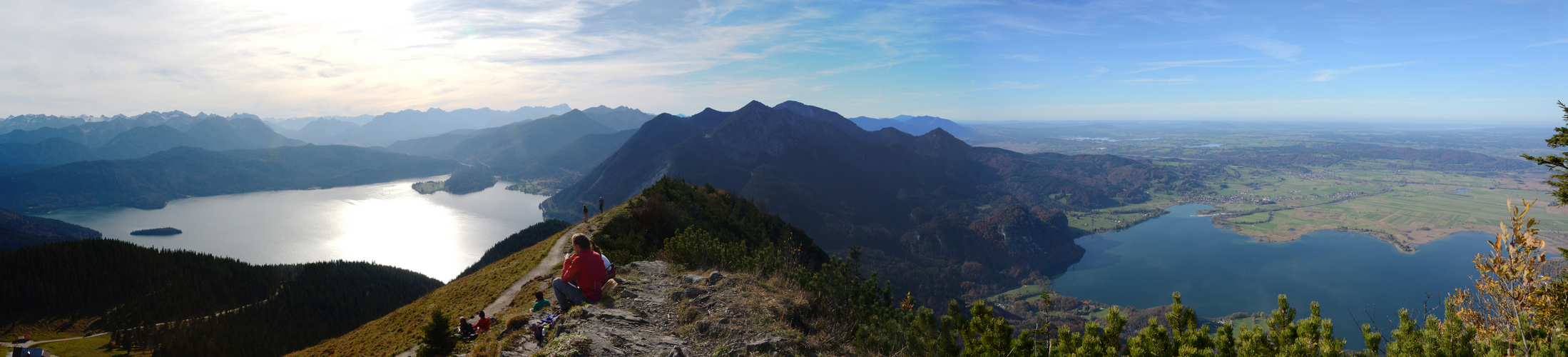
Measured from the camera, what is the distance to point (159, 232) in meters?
174

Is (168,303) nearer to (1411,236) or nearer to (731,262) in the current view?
(731,262)

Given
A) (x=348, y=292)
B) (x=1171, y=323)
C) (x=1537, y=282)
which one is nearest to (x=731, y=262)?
(x=1171, y=323)

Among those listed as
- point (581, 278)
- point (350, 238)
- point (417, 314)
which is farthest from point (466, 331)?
point (350, 238)

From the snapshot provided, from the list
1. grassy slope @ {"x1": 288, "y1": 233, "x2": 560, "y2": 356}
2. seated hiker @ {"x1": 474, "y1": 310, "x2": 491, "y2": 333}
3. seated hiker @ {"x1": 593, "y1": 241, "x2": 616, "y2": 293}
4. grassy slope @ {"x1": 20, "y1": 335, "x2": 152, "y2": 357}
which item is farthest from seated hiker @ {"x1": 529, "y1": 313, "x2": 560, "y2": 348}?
grassy slope @ {"x1": 20, "y1": 335, "x2": 152, "y2": 357}

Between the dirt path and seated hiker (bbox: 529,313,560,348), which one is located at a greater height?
seated hiker (bbox: 529,313,560,348)

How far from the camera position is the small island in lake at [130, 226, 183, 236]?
173 m

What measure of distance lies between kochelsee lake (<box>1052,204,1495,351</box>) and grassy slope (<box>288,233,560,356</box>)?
118 metres

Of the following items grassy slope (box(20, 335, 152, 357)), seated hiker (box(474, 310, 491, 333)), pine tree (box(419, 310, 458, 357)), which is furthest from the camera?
grassy slope (box(20, 335, 152, 357))

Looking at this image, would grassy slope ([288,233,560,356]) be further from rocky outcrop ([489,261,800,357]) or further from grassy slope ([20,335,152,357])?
grassy slope ([20,335,152,357])

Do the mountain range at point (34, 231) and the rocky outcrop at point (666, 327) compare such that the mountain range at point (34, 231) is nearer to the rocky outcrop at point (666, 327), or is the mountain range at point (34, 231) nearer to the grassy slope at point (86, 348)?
the grassy slope at point (86, 348)

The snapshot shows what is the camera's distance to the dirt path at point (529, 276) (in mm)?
21052

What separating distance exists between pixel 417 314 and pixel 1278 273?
164100mm

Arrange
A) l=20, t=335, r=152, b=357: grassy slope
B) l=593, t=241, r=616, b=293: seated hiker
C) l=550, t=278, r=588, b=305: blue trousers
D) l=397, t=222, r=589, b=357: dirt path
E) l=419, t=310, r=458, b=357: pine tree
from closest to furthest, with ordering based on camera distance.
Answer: l=419, t=310, r=458, b=357: pine tree < l=550, t=278, r=588, b=305: blue trousers < l=593, t=241, r=616, b=293: seated hiker < l=397, t=222, r=589, b=357: dirt path < l=20, t=335, r=152, b=357: grassy slope

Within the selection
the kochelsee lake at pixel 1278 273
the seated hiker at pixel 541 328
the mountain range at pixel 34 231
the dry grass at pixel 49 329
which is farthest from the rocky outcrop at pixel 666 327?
the mountain range at pixel 34 231
